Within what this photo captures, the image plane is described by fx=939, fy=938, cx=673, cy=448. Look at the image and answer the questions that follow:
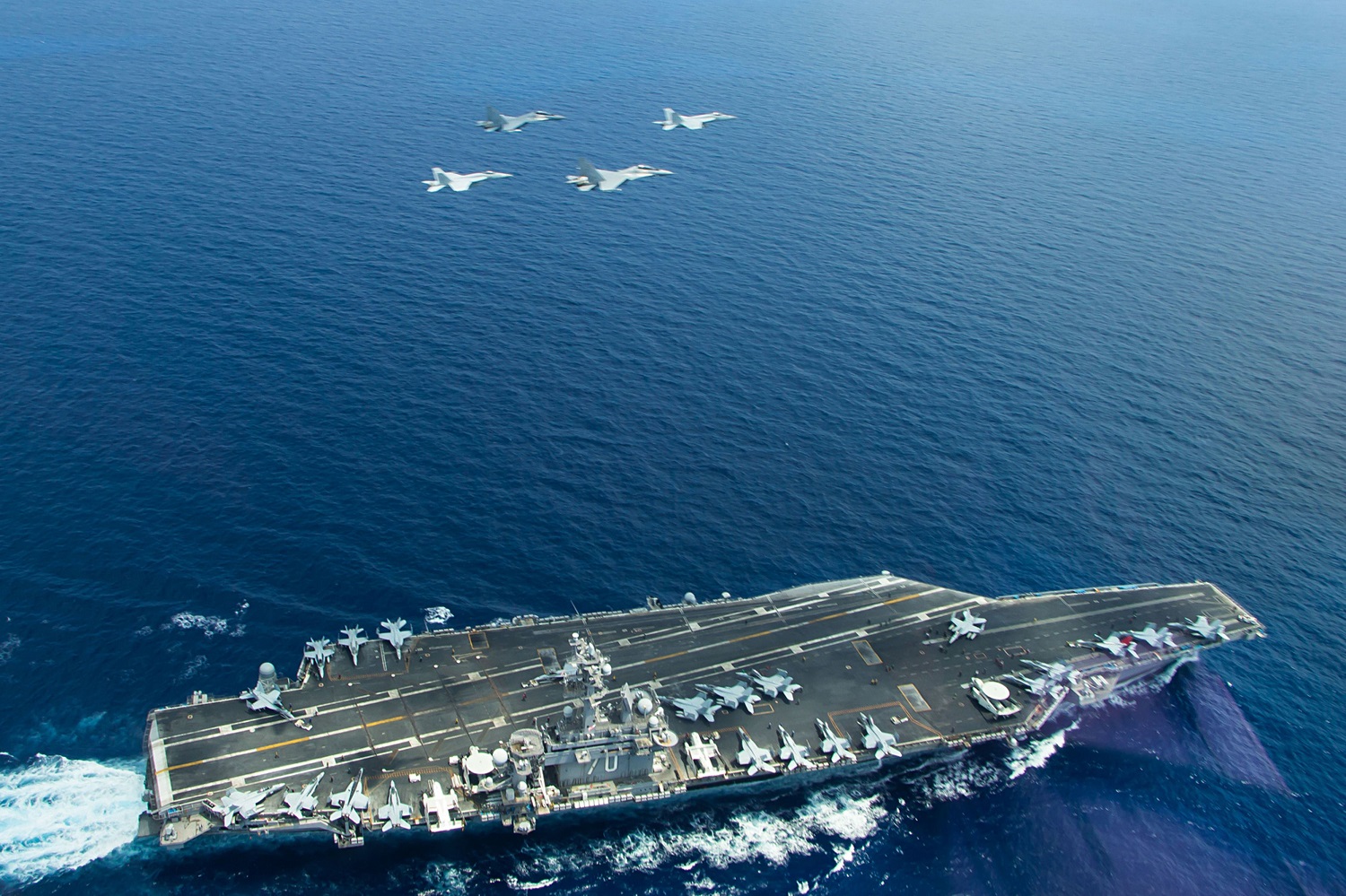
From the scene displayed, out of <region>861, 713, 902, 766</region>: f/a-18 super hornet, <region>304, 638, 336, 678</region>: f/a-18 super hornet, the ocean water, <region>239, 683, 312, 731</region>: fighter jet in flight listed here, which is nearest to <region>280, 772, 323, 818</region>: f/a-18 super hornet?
the ocean water

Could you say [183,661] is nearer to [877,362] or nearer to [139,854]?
[139,854]

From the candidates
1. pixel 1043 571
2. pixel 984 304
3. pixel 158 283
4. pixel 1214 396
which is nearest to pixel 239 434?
pixel 158 283

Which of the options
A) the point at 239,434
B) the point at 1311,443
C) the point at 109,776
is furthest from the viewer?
the point at 1311,443

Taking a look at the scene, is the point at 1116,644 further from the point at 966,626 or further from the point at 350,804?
the point at 350,804

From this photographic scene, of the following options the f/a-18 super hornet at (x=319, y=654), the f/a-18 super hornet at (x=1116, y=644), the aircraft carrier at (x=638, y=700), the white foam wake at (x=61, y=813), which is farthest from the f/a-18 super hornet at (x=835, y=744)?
the white foam wake at (x=61, y=813)

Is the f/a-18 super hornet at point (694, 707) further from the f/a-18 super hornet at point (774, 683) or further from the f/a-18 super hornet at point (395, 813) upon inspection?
the f/a-18 super hornet at point (395, 813)

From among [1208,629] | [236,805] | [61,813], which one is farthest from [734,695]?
[61,813]
